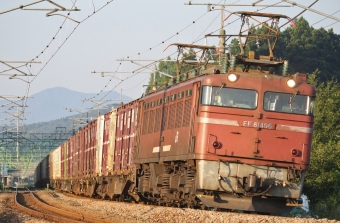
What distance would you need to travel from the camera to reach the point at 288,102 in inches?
687

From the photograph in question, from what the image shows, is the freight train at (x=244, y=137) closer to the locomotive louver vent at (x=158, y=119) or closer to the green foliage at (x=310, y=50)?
the locomotive louver vent at (x=158, y=119)

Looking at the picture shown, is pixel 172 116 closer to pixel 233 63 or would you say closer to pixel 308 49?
pixel 233 63

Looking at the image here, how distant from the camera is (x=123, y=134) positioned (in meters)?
27.0

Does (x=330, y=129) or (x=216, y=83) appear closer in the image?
(x=216, y=83)

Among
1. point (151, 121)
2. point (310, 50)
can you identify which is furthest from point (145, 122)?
point (310, 50)

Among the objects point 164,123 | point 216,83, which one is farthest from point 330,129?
point 216,83

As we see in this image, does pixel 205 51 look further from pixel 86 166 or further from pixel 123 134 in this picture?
pixel 86 166

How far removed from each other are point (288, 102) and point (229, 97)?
1.44m

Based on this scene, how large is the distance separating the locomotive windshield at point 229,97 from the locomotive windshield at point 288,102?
0.36m

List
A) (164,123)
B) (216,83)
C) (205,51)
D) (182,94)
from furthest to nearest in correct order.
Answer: (205,51)
(164,123)
(182,94)
(216,83)

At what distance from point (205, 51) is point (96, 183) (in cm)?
1004

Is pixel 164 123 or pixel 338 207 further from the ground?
pixel 164 123

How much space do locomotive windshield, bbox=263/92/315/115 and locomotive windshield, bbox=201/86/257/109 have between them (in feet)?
1.20

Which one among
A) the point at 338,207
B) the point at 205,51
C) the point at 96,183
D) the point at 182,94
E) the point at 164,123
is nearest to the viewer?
the point at 182,94
